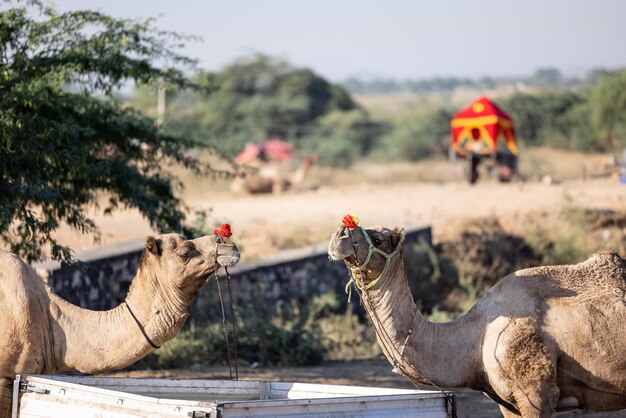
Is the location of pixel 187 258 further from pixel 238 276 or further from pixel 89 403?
pixel 238 276

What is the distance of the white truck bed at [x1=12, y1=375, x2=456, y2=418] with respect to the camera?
5.88 meters

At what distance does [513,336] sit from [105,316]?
2.63 metres

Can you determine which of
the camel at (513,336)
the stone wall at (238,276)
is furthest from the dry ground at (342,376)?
the camel at (513,336)

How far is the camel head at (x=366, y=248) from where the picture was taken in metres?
7.09

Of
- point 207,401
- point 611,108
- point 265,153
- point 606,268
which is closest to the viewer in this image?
point 207,401

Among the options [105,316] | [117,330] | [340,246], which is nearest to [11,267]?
[105,316]

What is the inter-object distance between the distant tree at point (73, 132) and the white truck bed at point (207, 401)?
2.79 metres

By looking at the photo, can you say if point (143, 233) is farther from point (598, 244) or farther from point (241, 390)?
point (241, 390)

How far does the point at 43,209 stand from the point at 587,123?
43568 millimetres

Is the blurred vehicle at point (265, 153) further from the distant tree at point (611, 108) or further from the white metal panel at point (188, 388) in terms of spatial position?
the white metal panel at point (188, 388)

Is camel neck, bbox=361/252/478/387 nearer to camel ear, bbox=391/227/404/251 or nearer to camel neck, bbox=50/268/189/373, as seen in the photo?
camel ear, bbox=391/227/404/251

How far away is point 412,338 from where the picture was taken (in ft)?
24.7

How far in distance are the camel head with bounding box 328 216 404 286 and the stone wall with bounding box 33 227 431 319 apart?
3732mm

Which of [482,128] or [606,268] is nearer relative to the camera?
[606,268]
